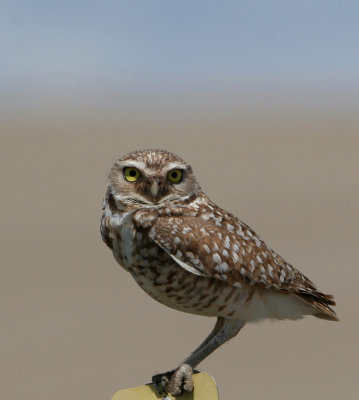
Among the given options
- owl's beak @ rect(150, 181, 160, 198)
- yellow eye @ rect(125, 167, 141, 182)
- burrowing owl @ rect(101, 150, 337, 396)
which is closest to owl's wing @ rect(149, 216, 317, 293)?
burrowing owl @ rect(101, 150, 337, 396)

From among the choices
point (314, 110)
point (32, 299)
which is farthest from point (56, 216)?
point (314, 110)

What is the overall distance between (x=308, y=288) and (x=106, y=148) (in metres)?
32.3

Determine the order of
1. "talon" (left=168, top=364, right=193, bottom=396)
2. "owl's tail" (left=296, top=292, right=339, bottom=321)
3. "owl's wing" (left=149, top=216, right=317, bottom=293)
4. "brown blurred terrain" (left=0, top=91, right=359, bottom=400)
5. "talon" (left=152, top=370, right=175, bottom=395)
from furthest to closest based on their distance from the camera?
"brown blurred terrain" (left=0, top=91, right=359, bottom=400)
"owl's tail" (left=296, top=292, right=339, bottom=321)
"owl's wing" (left=149, top=216, right=317, bottom=293)
"talon" (left=152, top=370, right=175, bottom=395)
"talon" (left=168, top=364, right=193, bottom=396)

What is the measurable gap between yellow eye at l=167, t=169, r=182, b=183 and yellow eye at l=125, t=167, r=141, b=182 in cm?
17

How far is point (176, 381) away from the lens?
5.75 meters

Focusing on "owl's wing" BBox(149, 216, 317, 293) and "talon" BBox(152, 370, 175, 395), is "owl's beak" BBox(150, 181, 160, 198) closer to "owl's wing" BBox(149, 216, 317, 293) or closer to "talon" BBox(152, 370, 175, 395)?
"owl's wing" BBox(149, 216, 317, 293)

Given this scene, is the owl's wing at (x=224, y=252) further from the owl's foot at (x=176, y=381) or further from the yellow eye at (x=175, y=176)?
the owl's foot at (x=176, y=381)

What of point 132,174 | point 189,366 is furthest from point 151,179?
point 189,366

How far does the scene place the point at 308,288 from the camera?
6703 millimetres

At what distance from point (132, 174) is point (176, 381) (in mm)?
1220

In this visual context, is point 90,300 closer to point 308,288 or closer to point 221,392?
point 221,392

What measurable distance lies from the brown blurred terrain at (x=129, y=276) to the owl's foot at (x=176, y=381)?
531 cm

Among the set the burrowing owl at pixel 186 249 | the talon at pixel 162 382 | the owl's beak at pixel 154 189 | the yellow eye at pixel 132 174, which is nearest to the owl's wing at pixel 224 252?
the burrowing owl at pixel 186 249

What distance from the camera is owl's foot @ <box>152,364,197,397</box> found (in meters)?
5.68
